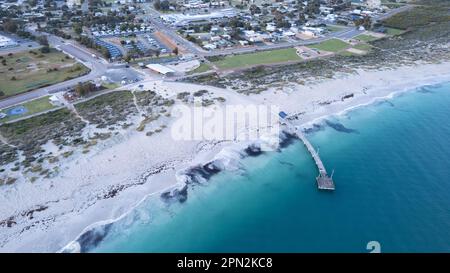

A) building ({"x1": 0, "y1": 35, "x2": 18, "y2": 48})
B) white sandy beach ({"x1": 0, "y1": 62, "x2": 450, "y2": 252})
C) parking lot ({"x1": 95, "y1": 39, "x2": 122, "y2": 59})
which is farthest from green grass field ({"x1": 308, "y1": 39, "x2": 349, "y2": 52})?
building ({"x1": 0, "y1": 35, "x2": 18, "y2": 48})

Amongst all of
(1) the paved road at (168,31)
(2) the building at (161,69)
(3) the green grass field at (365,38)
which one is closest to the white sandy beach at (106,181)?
(2) the building at (161,69)

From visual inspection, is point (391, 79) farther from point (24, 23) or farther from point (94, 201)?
point (24, 23)

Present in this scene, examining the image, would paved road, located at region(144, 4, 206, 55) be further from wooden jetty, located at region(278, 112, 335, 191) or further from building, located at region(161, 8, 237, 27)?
wooden jetty, located at region(278, 112, 335, 191)

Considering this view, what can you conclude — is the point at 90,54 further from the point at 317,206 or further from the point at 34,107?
the point at 317,206

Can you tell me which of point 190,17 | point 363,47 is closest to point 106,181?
point 363,47

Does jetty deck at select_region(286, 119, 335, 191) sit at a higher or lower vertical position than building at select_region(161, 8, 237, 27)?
lower

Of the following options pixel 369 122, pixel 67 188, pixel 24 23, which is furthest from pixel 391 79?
pixel 24 23
